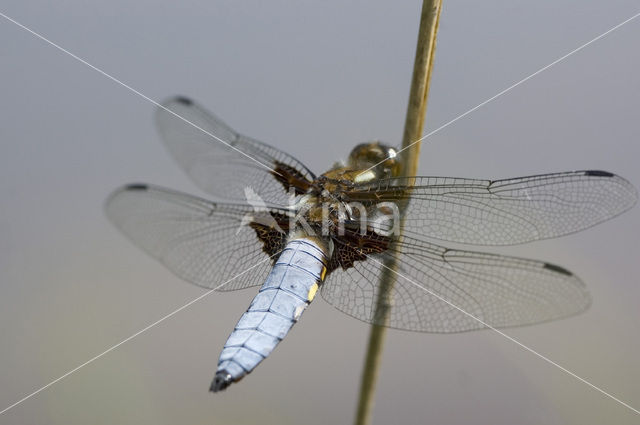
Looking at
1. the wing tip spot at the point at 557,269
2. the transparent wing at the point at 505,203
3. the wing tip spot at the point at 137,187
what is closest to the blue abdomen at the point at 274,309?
the transparent wing at the point at 505,203

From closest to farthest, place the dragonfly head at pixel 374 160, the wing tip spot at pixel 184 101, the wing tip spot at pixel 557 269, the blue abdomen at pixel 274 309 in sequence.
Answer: the blue abdomen at pixel 274 309, the wing tip spot at pixel 557 269, the dragonfly head at pixel 374 160, the wing tip spot at pixel 184 101

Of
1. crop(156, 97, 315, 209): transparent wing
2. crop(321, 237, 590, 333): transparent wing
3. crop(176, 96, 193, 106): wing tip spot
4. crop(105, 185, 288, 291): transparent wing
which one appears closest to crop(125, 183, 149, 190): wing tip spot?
crop(105, 185, 288, 291): transparent wing

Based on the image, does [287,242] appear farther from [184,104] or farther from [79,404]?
[79,404]

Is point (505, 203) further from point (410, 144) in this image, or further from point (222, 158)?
point (222, 158)

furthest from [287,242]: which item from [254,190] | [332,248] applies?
[254,190]

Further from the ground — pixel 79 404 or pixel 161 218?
pixel 161 218

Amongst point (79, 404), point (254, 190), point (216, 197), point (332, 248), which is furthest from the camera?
point (79, 404)

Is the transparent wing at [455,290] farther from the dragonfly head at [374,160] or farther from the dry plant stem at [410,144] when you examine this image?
the dragonfly head at [374,160]
